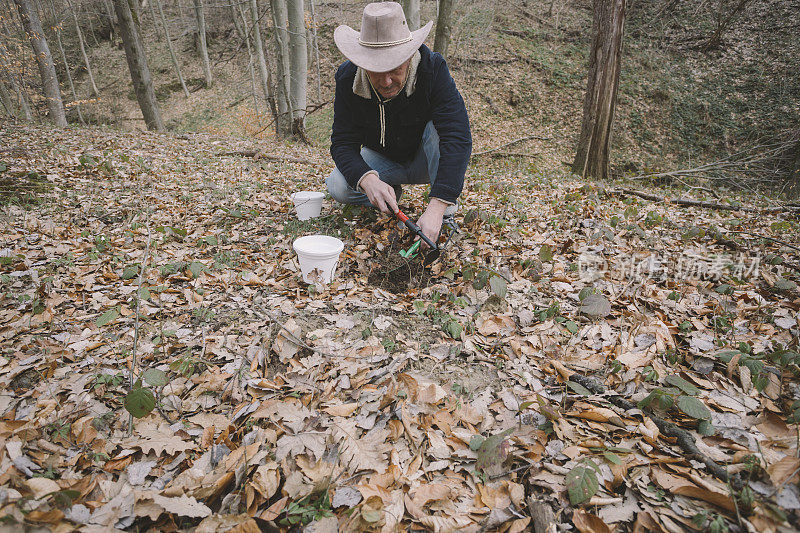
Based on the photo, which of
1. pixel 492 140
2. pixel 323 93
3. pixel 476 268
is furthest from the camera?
pixel 323 93

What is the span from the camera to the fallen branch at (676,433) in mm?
1325

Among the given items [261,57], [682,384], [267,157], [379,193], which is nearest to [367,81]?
[379,193]

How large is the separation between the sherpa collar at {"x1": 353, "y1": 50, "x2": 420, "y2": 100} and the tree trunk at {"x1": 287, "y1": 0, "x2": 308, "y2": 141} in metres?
5.06

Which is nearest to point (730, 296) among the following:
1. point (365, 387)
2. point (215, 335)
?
point (365, 387)

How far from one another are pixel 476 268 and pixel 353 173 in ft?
4.25

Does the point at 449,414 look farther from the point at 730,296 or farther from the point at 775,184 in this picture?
the point at 775,184

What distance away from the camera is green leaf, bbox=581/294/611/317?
2.30 m

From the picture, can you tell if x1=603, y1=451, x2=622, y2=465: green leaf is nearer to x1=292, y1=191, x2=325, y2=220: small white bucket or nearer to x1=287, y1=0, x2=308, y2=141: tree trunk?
x1=292, y1=191, x2=325, y2=220: small white bucket

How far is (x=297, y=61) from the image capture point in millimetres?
8195

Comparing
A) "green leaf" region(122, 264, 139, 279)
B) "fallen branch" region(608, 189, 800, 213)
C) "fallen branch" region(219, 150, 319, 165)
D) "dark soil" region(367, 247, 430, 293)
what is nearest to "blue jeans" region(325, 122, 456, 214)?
"dark soil" region(367, 247, 430, 293)

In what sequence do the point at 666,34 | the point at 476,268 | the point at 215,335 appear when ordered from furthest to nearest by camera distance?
the point at 666,34 → the point at 476,268 → the point at 215,335

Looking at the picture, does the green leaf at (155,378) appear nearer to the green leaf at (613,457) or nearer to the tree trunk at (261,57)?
the green leaf at (613,457)

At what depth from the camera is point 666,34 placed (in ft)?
43.5

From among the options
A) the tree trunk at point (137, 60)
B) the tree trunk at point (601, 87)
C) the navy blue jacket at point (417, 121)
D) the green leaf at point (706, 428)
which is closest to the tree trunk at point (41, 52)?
the tree trunk at point (137, 60)
